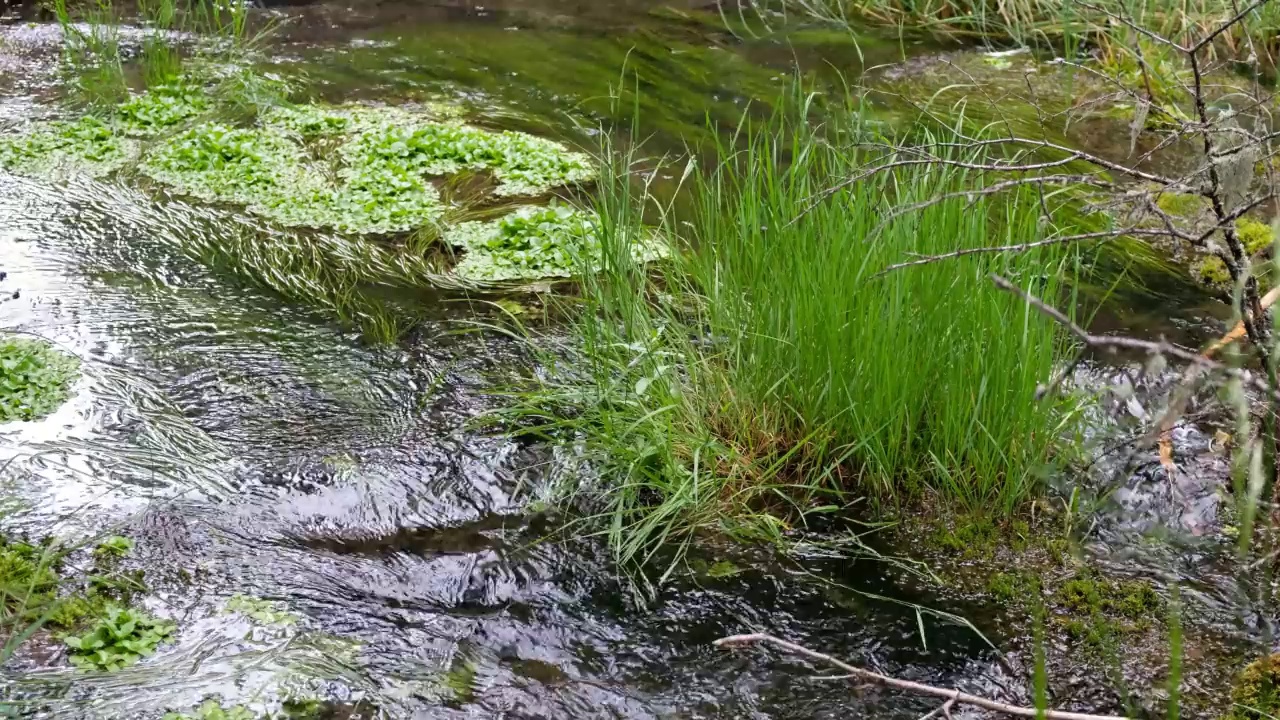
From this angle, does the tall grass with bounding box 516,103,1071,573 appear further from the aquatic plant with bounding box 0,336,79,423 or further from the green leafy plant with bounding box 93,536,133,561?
the aquatic plant with bounding box 0,336,79,423

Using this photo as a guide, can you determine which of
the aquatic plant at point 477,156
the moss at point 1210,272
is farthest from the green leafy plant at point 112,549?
the moss at point 1210,272

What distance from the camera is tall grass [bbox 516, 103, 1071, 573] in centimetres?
313

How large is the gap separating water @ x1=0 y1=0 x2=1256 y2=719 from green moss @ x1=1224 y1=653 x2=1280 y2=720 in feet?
0.64

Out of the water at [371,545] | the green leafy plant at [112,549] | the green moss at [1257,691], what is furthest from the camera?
the green leafy plant at [112,549]

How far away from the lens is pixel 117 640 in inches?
103

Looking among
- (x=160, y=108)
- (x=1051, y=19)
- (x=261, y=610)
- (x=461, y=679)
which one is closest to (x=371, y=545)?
(x=261, y=610)

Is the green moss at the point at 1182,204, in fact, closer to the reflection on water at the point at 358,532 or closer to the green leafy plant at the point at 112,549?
the reflection on water at the point at 358,532

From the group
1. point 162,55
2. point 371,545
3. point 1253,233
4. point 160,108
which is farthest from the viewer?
point 162,55

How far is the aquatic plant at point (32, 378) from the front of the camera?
11.8 feet

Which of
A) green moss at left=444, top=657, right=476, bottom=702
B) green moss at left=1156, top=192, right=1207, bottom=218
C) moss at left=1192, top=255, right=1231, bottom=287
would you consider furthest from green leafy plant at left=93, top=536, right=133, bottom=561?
green moss at left=1156, top=192, right=1207, bottom=218

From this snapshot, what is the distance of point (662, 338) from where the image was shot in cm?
375

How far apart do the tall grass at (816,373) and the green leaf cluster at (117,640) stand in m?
1.23

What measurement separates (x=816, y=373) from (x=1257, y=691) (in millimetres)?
1410

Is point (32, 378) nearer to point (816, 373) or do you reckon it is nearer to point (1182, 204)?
→ point (816, 373)
